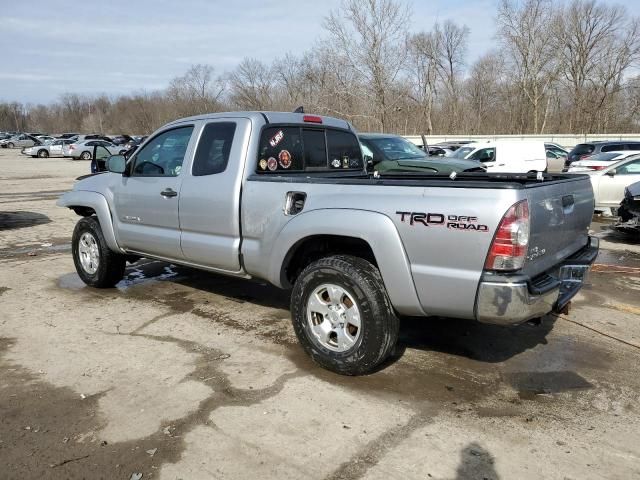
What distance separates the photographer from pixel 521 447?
314cm

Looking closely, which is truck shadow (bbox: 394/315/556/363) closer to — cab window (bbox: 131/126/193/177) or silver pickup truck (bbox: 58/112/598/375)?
silver pickup truck (bbox: 58/112/598/375)

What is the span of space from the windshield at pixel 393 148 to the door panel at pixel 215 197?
6075mm

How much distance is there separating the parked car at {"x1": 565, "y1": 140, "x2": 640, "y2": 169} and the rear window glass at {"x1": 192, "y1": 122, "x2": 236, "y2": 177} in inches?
693

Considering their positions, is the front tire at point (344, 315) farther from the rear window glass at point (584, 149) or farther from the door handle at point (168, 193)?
the rear window glass at point (584, 149)

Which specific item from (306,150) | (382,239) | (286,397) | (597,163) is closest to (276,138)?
(306,150)

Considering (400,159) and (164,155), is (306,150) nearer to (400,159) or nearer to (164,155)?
(164,155)

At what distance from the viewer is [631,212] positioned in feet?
31.4

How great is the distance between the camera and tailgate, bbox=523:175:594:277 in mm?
3404

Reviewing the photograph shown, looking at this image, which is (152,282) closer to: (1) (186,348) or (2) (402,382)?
(1) (186,348)

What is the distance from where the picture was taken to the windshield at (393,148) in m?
10.8

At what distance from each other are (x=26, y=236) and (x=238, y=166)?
7.34 m

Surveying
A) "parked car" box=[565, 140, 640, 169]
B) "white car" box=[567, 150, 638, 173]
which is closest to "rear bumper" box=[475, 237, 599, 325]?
"white car" box=[567, 150, 638, 173]

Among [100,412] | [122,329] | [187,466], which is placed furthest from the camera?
[122,329]

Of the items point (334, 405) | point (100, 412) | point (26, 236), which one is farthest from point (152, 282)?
point (26, 236)
